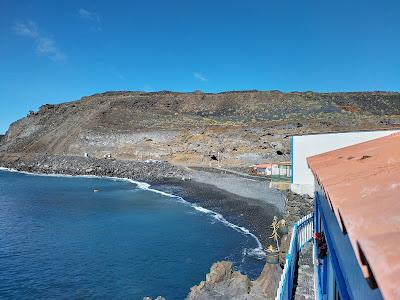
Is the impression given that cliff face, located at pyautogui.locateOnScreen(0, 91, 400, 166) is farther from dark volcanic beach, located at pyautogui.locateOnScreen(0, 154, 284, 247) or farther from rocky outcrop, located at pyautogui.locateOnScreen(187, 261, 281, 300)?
rocky outcrop, located at pyautogui.locateOnScreen(187, 261, 281, 300)

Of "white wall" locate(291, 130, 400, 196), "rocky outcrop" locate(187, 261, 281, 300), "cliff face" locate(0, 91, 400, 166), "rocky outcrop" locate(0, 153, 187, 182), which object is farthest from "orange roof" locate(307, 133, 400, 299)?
"cliff face" locate(0, 91, 400, 166)

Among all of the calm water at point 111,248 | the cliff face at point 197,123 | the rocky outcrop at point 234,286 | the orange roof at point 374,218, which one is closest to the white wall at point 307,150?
the calm water at point 111,248

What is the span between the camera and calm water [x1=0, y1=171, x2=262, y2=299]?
19.2m

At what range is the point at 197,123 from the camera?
95062 millimetres

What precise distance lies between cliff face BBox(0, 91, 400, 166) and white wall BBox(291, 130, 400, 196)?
150 feet

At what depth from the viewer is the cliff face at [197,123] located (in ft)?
247

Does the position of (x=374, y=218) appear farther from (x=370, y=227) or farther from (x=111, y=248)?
(x=111, y=248)

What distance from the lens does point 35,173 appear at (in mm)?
84812

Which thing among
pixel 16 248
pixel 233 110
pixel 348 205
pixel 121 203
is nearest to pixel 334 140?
pixel 348 205

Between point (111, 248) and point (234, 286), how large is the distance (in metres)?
13.5

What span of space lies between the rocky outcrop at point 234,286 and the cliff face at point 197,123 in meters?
52.0

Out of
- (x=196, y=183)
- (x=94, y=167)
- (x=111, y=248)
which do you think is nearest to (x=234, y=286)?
(x=111, y=248)

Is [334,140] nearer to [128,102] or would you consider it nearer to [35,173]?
[35,173]

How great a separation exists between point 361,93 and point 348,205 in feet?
445
